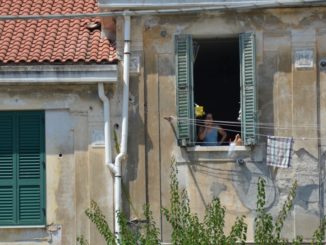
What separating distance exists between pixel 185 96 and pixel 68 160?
240 cm

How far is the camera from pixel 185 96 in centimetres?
2150

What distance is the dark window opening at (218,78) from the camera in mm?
23234

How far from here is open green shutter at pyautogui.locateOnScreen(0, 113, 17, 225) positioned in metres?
21.6

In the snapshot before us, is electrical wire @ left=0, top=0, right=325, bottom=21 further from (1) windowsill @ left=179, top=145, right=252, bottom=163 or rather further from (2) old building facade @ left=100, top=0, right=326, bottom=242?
(1) windowsill @ left=179, top=145, right=252, bottom=163

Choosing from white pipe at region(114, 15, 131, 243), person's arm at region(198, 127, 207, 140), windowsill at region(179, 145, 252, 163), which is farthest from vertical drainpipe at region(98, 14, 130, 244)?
person's arm at region(198, 127, 207, 140)

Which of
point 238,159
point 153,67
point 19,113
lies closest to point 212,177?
point 238,159

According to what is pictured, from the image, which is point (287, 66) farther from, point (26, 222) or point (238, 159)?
point (26, 222)

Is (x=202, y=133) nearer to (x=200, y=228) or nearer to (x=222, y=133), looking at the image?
(x=222, y=133)

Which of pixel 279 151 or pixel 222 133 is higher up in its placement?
pixel 222 133

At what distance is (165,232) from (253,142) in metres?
2.22

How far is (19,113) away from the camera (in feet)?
71.7

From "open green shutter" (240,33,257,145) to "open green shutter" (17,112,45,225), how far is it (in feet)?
12.0

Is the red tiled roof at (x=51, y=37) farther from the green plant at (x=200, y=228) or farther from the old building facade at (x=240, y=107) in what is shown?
the green plant at (x=200, y=228)

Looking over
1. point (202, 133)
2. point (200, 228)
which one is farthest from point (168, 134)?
point (200, 228)
